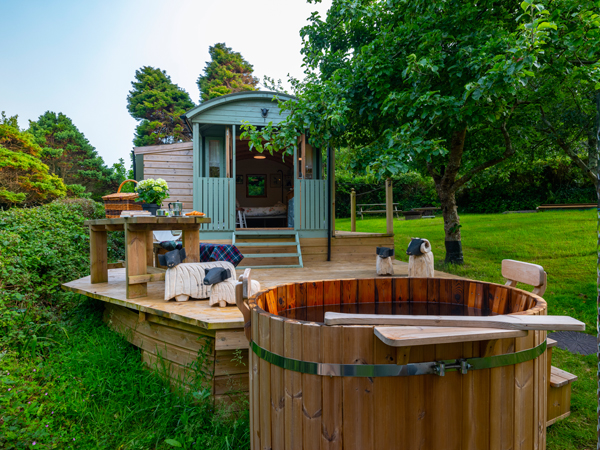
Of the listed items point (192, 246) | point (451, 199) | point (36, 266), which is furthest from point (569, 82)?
point (36, 266)

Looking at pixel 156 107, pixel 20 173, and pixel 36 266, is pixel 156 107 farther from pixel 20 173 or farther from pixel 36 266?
pixel 36 266

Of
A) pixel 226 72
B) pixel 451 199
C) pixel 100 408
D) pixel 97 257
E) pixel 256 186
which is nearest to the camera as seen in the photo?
pixel 100 408

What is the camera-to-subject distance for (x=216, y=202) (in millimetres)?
6613

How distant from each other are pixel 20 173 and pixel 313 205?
36.2 ft

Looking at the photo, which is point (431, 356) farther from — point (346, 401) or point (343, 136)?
point (343, 136)

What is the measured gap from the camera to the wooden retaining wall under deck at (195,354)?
7.97 feet

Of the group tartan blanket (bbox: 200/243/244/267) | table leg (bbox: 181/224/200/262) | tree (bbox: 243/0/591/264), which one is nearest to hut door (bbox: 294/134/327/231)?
tree (bbox: 243/0/591/264)

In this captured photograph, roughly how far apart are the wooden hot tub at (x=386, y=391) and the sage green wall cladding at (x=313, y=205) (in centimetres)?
537

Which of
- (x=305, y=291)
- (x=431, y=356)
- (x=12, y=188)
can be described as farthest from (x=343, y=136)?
(x=12, y=188)

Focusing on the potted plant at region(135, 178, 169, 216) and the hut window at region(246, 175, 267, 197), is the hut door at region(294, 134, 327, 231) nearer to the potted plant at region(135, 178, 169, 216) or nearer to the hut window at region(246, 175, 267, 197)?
the potted plant at region(135, 178, 169, 216)

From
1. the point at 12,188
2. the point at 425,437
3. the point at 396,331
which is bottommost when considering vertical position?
the point at 425,437

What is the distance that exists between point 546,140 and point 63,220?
836cm

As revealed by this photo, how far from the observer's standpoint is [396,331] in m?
1.15

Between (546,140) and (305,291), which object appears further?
(546,140)
